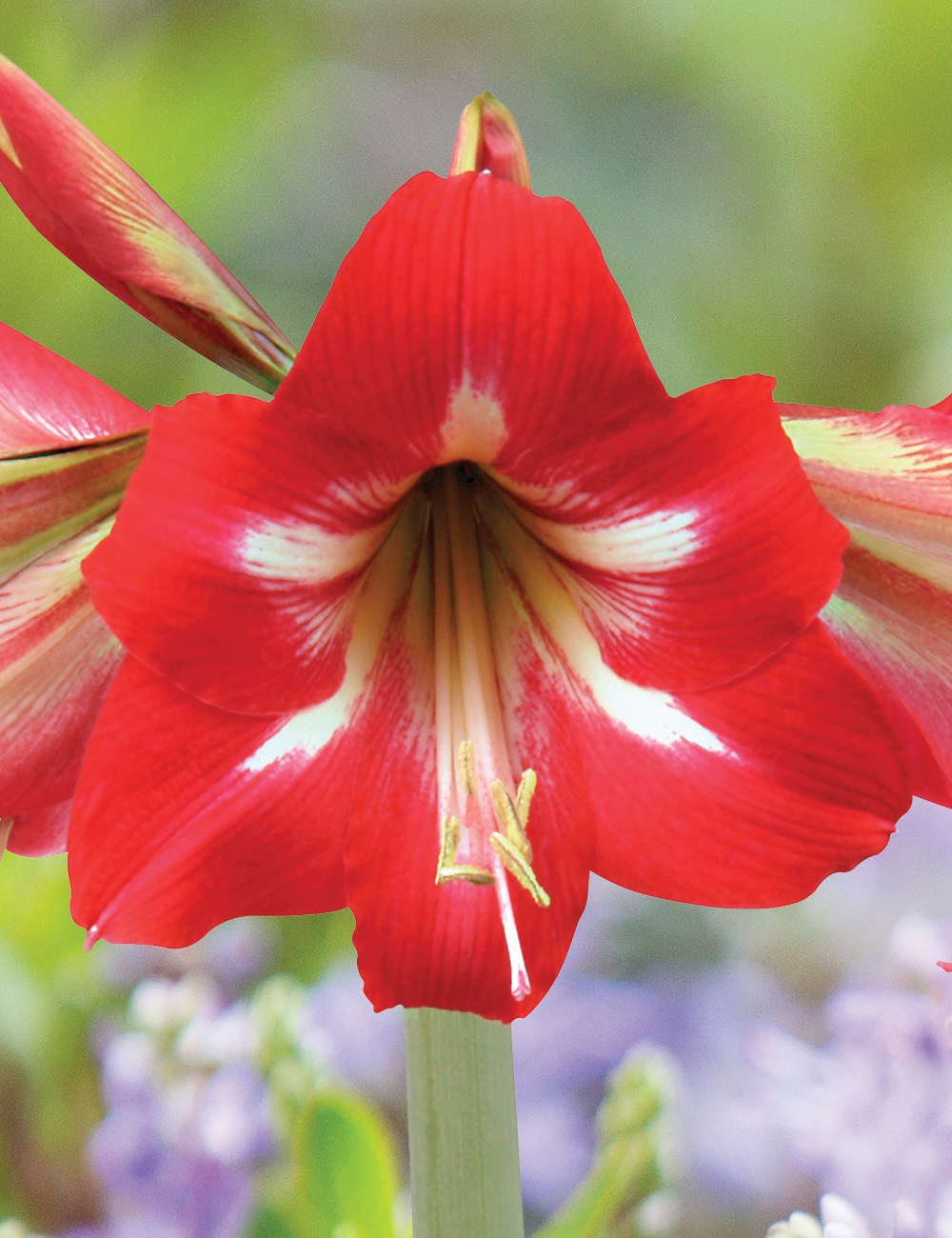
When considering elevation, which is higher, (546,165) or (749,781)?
(546,165)

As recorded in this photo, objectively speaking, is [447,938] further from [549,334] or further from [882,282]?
[882,282]

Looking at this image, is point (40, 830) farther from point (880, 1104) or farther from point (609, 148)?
point (609, 148)

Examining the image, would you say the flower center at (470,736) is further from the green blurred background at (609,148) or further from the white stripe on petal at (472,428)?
the green blurred background at (609,148)

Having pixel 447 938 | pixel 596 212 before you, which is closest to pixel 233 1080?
pixel 447 938

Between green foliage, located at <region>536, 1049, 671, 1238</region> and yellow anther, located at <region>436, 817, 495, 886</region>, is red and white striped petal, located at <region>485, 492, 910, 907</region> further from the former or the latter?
green foliage, located at <region>536, 1049, 671, 1238</region>

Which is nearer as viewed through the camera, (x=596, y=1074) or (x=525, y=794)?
(x=525, y=794)

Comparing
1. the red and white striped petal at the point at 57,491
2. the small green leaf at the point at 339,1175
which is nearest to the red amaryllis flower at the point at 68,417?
the red and white striped petal at the point at 57,491

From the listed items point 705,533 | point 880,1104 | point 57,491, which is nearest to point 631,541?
point 705,533
